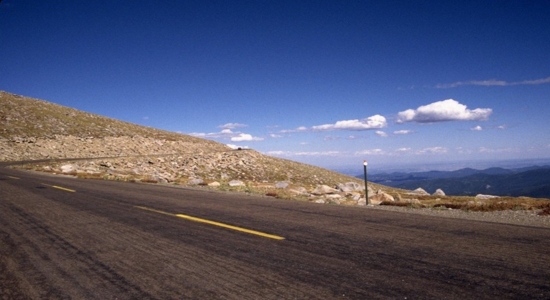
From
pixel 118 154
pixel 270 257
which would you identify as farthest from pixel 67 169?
pixel 270 257

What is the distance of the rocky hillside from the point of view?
126 ft

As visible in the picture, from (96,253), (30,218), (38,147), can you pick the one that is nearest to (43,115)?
(38,147)

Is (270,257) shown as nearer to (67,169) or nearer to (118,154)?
(67,169)

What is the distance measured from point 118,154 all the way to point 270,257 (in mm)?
55466

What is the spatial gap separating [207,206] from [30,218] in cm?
449

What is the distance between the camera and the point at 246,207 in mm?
10109

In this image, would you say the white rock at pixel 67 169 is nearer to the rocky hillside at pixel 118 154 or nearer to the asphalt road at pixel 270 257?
the rocky hillside at pixel 118 154

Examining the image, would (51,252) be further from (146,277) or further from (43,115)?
(43,115)

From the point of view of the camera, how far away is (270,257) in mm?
4875

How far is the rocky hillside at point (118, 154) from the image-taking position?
126 ft

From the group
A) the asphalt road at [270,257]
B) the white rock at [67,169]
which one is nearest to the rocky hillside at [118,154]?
the white rock at [67,169]

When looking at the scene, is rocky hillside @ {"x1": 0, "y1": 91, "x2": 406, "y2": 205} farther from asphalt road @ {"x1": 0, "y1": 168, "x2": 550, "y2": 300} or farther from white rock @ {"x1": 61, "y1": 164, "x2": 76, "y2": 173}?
asphalt road @ {"x1": 0, "y1": 168, "x2": 550, "y2": 300}

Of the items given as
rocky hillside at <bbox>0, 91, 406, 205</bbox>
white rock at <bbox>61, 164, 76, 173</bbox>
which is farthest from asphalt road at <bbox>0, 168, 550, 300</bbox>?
white rock at <bbox>61, 164, 76, 173</bbox>

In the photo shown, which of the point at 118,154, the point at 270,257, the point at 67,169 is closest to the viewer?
the point at 270,257
